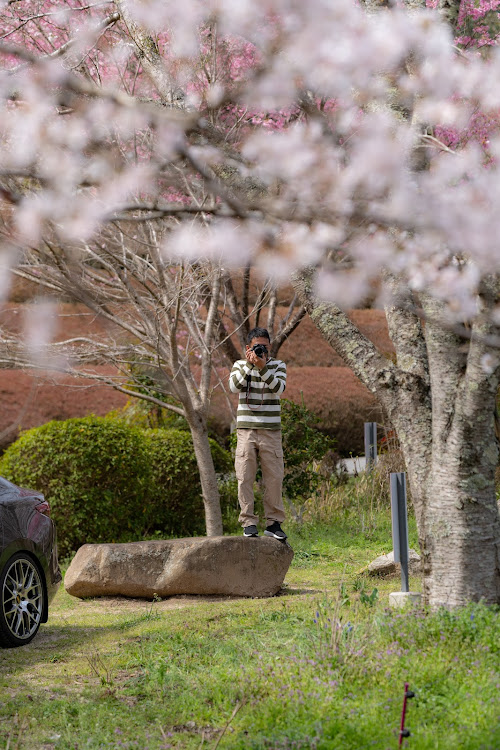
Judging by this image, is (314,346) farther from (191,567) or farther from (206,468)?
(191,567)

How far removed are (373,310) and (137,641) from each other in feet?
48.0

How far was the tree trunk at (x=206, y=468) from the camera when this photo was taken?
871 cm

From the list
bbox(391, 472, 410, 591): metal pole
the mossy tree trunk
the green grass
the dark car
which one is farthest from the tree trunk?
the mossy tree trunk

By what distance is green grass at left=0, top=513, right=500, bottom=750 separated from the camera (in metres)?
3.36

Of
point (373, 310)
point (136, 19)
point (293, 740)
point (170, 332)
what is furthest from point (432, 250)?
point (373, 310)

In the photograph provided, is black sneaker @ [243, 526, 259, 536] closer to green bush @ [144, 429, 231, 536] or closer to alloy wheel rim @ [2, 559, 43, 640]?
alloy wheel rim @ [2, 559, 43, 640]

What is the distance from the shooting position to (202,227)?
8.10 m

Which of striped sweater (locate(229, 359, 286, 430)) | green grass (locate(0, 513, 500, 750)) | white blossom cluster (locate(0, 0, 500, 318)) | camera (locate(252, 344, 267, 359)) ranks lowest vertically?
green grass (locate(0, 513, 500, 750))

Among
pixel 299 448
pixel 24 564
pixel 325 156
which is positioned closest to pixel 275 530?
pixel 24 564

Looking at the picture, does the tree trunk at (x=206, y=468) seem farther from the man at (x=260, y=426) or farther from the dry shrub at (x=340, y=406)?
the dry shrub at (x=340, y=406)

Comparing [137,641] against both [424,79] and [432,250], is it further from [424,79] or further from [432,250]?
[424,79]

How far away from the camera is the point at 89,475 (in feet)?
30.8

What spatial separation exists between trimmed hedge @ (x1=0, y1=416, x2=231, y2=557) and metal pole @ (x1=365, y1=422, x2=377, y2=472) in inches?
96.2

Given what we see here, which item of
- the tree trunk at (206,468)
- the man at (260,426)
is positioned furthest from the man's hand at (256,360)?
the tree trunk at (206,468)
